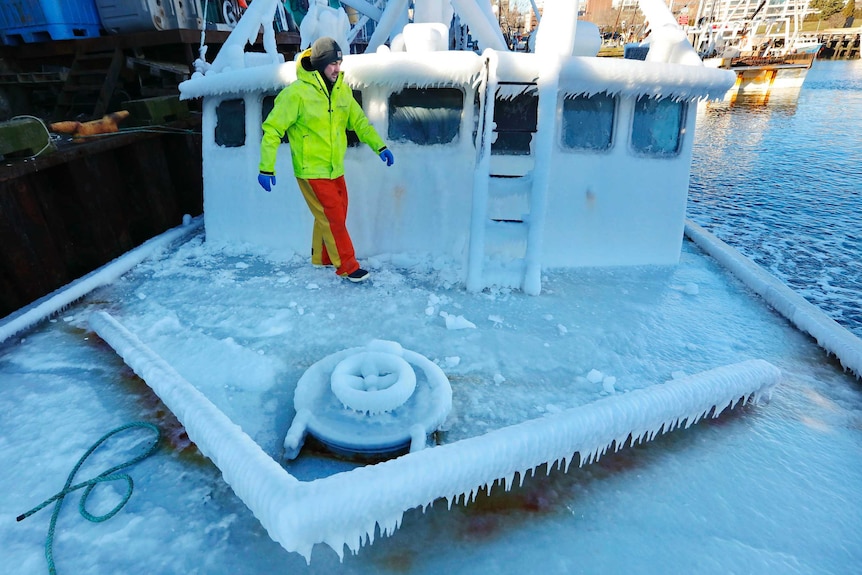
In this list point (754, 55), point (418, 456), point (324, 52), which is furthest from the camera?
point (754, 55)

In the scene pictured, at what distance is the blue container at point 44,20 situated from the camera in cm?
778

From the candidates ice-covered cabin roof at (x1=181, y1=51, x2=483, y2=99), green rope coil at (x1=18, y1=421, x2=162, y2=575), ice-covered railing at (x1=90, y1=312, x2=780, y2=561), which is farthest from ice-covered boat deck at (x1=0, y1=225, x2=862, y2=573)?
ice-covered cabin roof at (x1=181, y1=51, x2=483, y2=99)

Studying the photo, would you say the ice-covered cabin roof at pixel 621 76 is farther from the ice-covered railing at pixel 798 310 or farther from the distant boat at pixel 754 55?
the distant boat at pixel 754 55

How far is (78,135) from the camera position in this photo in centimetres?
534

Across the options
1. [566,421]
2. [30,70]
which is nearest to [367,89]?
[566,421]

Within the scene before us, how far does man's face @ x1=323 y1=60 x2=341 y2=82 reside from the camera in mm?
3195

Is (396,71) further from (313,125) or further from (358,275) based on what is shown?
(358,275)

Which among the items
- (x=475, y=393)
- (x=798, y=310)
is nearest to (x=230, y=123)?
(x=475, y=393)

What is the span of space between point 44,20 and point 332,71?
307 inches

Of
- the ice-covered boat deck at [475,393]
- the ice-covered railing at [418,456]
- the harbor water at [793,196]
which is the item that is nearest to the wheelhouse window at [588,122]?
the ice-covered boat deck at [475,393]

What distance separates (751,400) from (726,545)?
106 centimetres

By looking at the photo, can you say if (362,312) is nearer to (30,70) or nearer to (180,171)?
(180,171)

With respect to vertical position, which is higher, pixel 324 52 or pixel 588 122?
pixel 324 52

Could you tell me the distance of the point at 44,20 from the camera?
784cm
